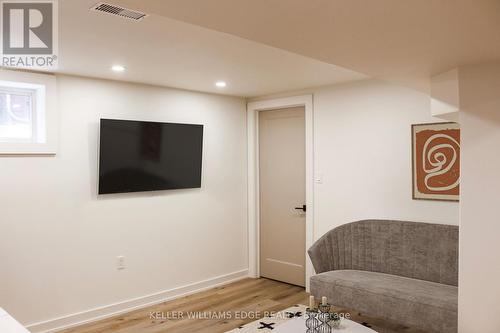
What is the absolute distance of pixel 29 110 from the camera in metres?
3.64

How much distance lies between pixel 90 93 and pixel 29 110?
1.84ft

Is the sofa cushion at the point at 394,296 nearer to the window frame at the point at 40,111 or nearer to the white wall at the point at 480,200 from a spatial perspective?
the white wall at the point at 480,200

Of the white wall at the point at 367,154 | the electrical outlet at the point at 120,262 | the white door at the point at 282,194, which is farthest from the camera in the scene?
the white door at the point at 282,194

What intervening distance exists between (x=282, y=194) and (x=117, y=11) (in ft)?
11.0

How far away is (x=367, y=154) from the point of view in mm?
4105

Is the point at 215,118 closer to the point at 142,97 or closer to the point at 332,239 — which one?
the point at 142,97

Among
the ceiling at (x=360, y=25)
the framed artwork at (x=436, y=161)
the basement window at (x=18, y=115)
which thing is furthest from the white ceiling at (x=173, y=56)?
the ceiling at (x=360, y=25)

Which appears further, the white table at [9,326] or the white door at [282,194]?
the white door at [282,194]

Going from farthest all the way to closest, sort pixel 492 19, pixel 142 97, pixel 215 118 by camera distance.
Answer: pixel 215 118 → pixel 142 97 → pixel 492 19

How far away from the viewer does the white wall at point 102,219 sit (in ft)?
11.3

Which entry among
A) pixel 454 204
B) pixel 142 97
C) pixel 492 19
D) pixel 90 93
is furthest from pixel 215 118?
pixel 492 19

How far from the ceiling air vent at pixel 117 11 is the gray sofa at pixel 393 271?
2724 mm

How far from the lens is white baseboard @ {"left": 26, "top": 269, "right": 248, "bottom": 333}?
3.55 m

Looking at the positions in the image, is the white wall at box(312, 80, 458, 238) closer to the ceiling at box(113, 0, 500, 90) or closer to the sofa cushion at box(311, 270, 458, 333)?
the sofa cushion at box(311, 270, 458, 333)
